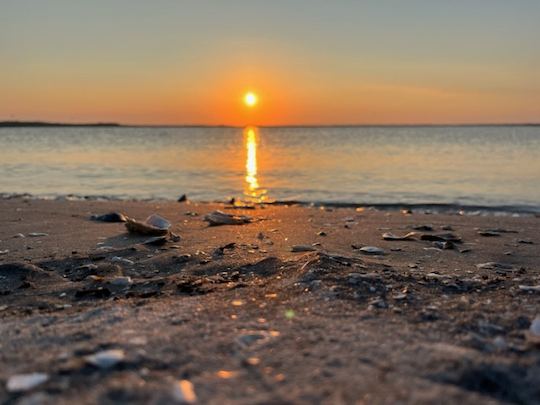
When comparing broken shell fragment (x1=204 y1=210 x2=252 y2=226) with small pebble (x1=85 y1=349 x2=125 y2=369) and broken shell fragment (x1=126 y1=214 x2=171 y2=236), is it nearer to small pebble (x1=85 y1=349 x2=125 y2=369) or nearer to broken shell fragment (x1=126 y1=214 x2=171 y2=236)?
broken shell fragment (x1=126 y1=214 x2=171 y2=236)

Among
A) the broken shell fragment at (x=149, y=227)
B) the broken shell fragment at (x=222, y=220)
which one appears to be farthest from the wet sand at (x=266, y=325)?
the broken shell fragment at (x=222, y=220)

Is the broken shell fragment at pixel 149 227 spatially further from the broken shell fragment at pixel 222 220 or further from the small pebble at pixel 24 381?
the small pebble at pixel 24 381

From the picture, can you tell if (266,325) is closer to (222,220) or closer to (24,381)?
(24,381)

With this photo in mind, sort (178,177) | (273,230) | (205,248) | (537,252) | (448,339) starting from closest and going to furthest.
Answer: (448,339)
(205,248)
(537,252)
(273,230)
(178,177)

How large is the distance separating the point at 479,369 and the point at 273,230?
15.5 feet

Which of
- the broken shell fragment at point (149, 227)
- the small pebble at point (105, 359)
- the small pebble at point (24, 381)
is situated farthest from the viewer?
the broken shell fragment at point (149, 227)

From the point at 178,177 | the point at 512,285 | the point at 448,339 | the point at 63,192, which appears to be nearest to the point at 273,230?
the point at 512,285

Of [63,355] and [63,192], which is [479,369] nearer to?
[63,355]

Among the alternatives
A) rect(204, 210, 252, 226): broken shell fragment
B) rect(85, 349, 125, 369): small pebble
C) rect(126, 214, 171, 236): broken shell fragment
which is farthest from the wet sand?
rect(204, 210, 252, 226): broken shell fragment

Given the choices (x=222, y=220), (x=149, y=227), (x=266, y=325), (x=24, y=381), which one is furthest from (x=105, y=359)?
(x=222, y=220)

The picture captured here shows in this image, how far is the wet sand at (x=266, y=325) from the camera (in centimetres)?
200

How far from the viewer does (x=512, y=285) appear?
3.66 m

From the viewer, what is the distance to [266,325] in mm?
2672

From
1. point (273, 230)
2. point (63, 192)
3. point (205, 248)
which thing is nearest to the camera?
point (205, 248)
